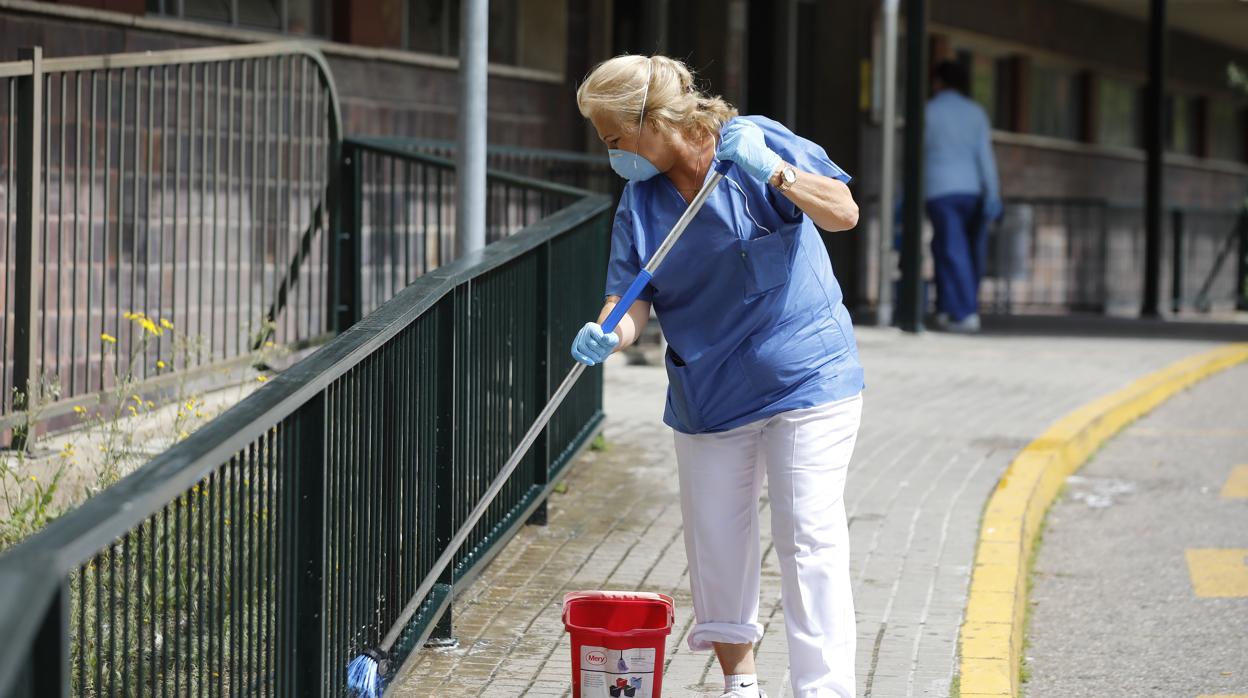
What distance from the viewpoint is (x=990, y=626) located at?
525cm

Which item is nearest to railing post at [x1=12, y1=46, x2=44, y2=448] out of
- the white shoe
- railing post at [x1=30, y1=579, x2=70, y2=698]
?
railing post at [x1=30, y1=579, x2=70, y2=698]

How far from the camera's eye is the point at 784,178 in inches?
153

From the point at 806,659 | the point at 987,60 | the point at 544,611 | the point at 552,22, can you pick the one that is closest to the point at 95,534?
the point at 806,659

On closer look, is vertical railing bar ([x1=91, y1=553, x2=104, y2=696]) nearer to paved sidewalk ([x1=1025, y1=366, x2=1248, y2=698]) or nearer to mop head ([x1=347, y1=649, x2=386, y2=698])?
mop head ([x1=347, y1=649, x2=386, y2=698])

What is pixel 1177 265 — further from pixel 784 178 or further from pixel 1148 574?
pixel 784 178

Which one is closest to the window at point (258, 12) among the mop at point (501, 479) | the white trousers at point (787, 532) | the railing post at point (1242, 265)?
the mop at point (501, 479)

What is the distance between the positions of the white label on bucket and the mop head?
0.46m

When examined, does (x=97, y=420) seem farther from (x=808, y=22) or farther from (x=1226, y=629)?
(x=808, y=22)

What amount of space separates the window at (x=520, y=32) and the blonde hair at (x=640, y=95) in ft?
25.2

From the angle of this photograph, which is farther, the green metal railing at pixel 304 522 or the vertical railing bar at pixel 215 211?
the vertical railing bar at pixel 215 211

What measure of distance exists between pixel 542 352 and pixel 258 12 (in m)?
4.45

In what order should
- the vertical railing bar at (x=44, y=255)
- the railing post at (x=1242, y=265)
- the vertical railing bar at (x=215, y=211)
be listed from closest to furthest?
the vertical railing bar at (x=44, y=255), the vertical railing bar at (x=215, y=211), the railing post at (x=1242, y=265)

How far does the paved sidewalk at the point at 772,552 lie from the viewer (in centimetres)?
477

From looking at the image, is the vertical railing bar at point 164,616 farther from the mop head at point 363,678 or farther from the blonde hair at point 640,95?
the blonde hair at point 640,95
